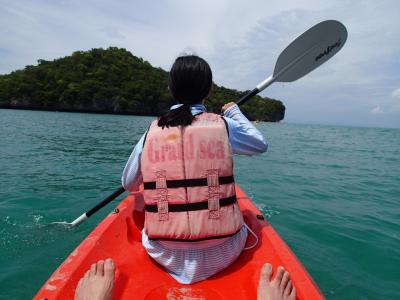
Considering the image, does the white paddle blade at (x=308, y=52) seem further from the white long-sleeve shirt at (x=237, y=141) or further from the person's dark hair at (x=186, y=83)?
the person's dark hair at (x=186, y=83)

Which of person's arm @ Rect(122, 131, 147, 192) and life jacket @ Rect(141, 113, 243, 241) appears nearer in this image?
life jacket @ Rect(141, 113, 243, 241)

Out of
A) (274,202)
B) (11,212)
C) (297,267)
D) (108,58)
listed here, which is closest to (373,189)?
(274,202)

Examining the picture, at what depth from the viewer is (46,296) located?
1.74 metres

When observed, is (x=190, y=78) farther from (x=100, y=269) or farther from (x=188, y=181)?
(x=100, y=269)

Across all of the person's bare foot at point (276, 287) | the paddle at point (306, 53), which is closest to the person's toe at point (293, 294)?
the person's bare foot at point (276, 287)

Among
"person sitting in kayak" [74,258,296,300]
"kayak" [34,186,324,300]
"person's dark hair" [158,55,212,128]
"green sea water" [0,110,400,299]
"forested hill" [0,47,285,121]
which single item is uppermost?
"forested hill" [0,47,285,121]

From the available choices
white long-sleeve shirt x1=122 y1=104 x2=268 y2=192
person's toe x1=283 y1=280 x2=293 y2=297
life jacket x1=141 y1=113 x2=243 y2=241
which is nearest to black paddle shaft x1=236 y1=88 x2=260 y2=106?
white long-sleeve shirt x1=122 y1=104 x2=268 y2=192

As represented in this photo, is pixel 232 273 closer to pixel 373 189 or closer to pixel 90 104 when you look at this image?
pixel 373 189

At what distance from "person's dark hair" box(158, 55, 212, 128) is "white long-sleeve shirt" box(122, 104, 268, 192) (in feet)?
0.29

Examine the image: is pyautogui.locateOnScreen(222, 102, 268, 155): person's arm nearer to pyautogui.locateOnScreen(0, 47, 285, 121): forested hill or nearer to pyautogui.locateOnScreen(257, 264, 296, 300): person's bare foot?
pyautogui.locateOnScreen(257, 264, 296, 300): person's bare foot

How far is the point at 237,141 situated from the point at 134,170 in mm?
716

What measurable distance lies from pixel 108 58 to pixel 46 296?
78786mm

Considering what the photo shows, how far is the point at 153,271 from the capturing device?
2.11 m

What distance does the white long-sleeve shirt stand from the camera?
2035mm
